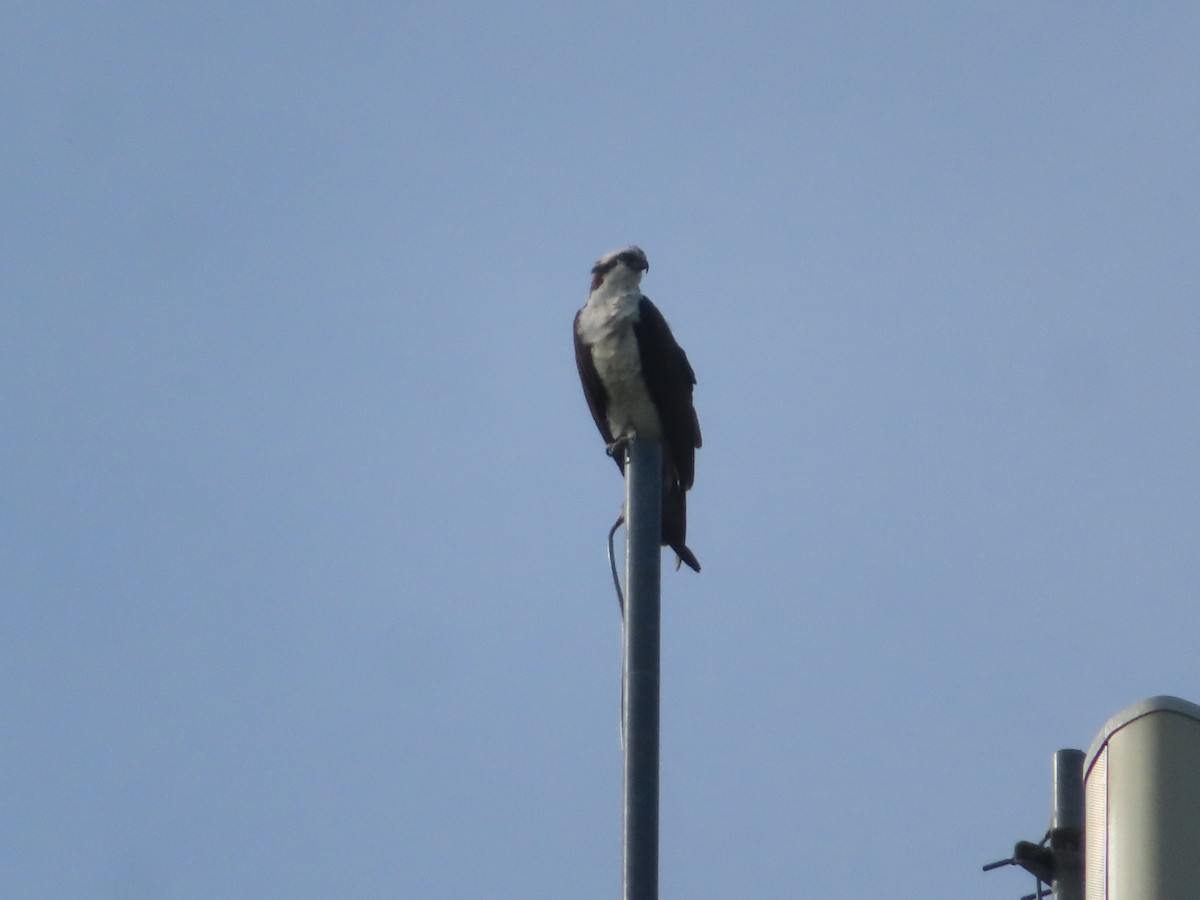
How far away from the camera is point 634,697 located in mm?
5770

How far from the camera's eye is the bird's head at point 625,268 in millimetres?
10008

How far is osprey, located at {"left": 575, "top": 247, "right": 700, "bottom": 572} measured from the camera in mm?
9289

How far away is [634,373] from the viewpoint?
370 inches

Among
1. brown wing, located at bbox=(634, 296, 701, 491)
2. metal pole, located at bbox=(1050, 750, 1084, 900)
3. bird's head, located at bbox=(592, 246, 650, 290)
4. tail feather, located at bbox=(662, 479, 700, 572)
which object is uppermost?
bird's head, located at bbox=(592, 246, 650, 290)

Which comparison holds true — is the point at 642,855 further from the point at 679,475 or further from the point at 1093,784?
the point at 679,475

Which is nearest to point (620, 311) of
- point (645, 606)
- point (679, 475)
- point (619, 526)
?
point (679, 475)

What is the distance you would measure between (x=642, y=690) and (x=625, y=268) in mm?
4581

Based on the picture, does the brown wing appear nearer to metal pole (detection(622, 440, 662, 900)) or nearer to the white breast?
the white breast

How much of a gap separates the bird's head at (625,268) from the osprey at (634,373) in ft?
0.03

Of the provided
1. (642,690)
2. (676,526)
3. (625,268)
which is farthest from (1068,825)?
(625,268)

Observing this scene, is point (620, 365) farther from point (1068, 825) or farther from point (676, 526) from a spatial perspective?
point (1068, 825)

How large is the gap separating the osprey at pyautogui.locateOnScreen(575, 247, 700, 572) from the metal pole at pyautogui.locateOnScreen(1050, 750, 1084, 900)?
289 centimetres

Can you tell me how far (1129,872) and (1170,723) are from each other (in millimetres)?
443

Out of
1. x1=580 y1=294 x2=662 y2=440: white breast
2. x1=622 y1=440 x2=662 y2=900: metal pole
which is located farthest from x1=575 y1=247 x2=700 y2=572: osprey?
x1=622 y1=440 x2=662 y2=900: metal pole
